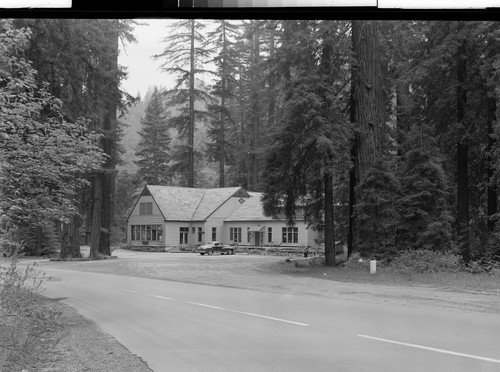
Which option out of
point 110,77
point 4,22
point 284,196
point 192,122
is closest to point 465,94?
point 284,196

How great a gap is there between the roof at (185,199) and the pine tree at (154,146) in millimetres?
76

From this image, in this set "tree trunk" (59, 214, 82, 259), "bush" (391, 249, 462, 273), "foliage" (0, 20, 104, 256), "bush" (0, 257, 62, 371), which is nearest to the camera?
"bush" (0, 257, 62, 371)

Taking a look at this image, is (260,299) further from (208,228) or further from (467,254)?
(467,254)

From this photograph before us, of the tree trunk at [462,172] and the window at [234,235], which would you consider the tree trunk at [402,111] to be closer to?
the tree trunk at [462,172]

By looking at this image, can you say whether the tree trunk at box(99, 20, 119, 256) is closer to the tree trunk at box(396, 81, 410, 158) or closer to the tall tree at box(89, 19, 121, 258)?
the tall tree at box(89, 19, 121, 258)

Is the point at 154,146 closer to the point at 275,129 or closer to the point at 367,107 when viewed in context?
the point at 275,129

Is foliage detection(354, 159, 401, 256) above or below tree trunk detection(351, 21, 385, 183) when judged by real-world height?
below

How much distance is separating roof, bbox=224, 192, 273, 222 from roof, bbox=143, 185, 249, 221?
5.0 inches

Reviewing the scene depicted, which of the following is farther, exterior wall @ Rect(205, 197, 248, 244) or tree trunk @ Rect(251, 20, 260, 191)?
tree trunk @ Rect(251, 20, 260, 191)

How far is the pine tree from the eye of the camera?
3.20 metres

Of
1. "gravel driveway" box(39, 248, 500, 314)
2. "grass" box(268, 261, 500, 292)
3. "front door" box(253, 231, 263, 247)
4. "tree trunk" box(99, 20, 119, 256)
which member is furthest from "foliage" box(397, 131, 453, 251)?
"tree trunk" box(99, 20, 119, 256)

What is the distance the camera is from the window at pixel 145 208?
3227mm

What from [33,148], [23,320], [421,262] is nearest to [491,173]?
[421,262]

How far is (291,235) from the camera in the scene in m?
3.49
